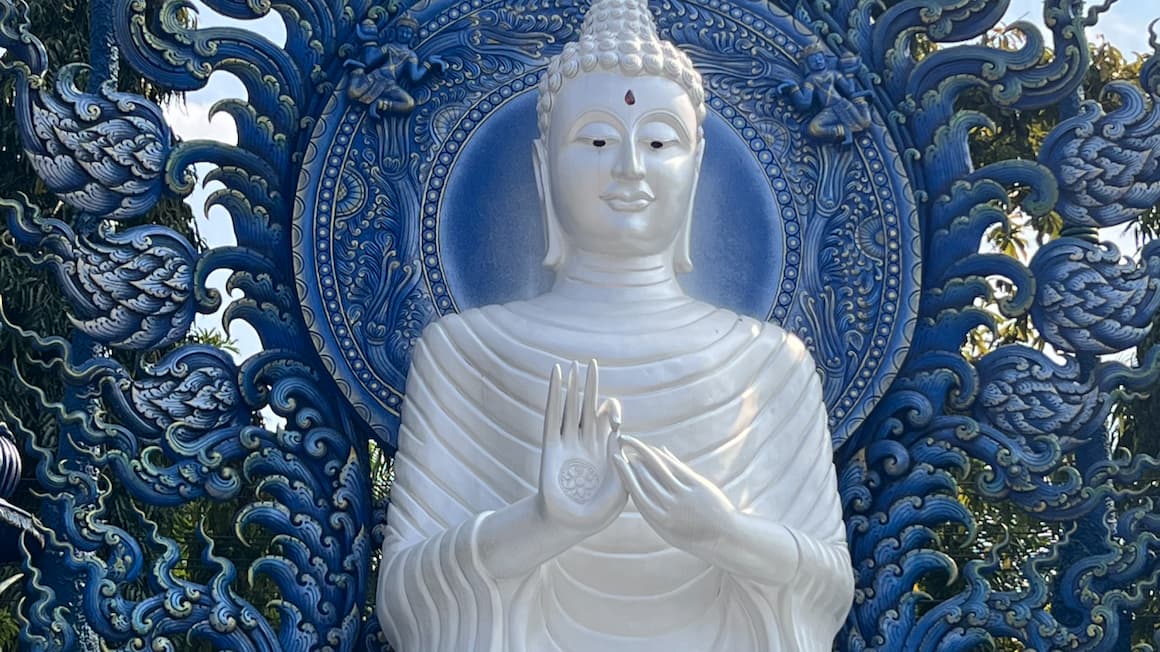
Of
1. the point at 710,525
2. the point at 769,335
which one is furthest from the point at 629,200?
the point at 710,525

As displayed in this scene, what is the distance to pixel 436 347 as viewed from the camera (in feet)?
25.3

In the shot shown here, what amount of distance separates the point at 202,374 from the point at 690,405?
170 centimetres

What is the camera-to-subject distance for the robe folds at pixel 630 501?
7211mm

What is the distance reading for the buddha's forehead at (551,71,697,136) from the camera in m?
7.66

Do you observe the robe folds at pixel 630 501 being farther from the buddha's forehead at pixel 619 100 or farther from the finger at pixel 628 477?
the buddha's forehead at pixel 619 100

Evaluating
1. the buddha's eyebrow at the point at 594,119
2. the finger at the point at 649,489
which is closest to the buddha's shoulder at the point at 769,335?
the buddha's eyebrow at the point at 594,119

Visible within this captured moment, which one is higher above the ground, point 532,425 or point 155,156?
point 155,156

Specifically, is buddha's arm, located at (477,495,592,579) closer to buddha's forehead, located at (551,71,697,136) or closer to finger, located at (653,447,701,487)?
finger, located at (653,447,701,487)

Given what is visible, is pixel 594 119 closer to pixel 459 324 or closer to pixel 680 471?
pixel 459 324

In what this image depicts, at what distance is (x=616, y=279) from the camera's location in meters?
7.78

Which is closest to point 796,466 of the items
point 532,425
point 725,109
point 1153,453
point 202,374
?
point 532,425

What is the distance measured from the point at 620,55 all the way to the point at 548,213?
59 centimetres

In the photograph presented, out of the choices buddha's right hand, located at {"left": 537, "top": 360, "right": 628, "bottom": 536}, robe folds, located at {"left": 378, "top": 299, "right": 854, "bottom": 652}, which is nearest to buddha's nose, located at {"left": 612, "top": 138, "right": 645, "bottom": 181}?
robe folds, located at {"left": 378, "top": 299, "right": 854, "bottom": 652}

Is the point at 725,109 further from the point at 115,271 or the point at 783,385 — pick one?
the point at 115,271
